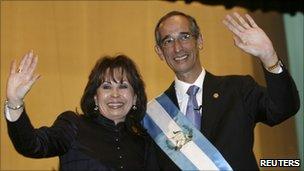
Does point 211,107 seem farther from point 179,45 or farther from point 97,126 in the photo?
point 97,126

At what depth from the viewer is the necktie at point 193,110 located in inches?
71.6

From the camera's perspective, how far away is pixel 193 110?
184 centimetres

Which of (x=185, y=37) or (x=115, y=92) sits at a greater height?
(x=185, y=37)

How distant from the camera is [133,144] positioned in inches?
72.2

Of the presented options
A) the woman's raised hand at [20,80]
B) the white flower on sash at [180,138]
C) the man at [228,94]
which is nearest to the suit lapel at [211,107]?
the man at [228,94]

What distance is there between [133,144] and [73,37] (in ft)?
6.01

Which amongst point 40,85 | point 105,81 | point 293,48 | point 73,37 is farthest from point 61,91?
→ point 293,48

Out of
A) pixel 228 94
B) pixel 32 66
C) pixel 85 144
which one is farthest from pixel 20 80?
pixel 228 94

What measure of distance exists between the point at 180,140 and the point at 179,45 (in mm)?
396

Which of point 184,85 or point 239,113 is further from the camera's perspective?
point 184,85

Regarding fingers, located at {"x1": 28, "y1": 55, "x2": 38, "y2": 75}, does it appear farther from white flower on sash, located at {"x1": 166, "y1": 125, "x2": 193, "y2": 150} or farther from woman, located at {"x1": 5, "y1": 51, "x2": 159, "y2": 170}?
white flower on sash, located at {"x1": 166, "y1": 125, "x2": 193, "y2": 150}

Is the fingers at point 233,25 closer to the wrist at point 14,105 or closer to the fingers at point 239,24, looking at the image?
the fingers at point 239,24

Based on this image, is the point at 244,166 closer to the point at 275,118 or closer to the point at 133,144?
the point at 275,118

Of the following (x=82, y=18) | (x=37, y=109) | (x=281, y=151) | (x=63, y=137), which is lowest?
(x=281, y=151)
